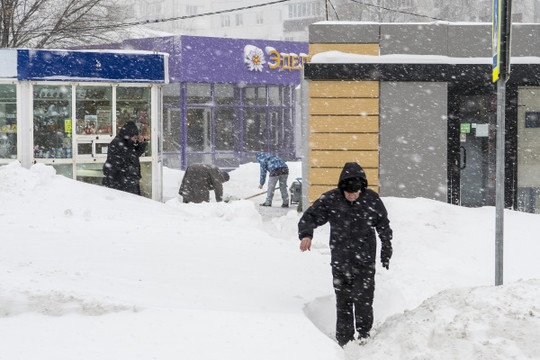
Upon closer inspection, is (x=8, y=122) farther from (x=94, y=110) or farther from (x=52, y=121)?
(x=94, y=110)

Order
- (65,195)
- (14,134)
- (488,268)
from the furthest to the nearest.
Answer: (14,134) < (65,195) < (488,268)

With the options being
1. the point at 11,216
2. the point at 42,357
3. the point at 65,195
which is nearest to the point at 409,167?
the point at 65,195

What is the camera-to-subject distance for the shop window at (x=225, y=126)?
31891 mm

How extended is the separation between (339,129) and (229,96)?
1753 centimetres

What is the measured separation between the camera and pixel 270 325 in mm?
6172

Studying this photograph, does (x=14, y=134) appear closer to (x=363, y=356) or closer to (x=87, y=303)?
A: (x=87, y=303)

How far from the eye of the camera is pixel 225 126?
3216cm

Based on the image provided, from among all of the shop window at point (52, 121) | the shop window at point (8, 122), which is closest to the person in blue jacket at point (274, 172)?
the shop window at point (52, 121)

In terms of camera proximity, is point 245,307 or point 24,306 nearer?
point 24,306

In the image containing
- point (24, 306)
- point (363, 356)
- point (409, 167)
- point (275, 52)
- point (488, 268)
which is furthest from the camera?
point (275, 52)

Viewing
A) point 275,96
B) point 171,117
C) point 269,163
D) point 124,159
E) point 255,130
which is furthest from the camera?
point 255,130

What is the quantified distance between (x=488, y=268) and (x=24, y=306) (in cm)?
588

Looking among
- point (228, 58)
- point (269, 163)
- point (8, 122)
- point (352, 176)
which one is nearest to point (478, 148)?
point (269, 163)

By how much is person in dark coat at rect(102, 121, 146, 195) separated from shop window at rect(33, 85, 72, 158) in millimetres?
2650
